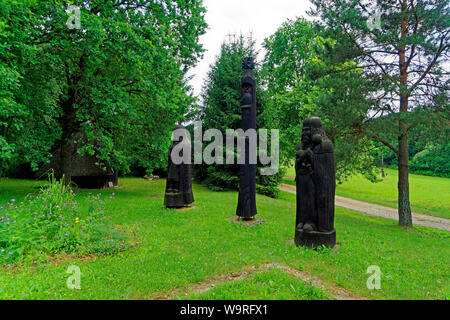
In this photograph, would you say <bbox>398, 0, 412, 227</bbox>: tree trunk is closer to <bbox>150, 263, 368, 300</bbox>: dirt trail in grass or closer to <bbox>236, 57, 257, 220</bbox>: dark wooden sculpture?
<bbox>236, 57, 257, 220</bbox>: dark wooden sculpture

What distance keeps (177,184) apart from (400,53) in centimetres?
1012

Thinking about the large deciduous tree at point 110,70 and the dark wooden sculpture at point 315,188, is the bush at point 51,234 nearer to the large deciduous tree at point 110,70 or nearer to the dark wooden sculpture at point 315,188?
the dark wooden sculpture at point 315,188

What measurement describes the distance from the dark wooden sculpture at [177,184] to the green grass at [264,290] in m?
6.26

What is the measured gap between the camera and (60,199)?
20.7ft

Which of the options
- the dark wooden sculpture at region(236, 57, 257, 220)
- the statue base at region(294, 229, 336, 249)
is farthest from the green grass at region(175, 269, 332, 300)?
the dark wooden sculpture at region(236, 57, 257, 220)

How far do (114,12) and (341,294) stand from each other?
13357 millimetres

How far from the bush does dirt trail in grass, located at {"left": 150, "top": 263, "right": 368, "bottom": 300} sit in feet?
7.37

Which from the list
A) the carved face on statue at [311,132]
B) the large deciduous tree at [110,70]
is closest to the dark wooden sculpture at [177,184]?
the large deciduous tree at [110,70]

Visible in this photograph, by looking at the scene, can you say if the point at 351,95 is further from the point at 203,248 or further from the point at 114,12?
the point at 114,12

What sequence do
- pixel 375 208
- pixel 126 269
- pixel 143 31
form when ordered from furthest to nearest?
pixel 375 208, pixel 143 31, pixel 126 269

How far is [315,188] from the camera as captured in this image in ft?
19.6

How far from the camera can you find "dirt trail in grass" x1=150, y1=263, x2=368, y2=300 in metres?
3.83

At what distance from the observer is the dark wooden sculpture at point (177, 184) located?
10031mm

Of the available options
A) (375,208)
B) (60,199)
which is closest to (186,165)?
(60,199)
